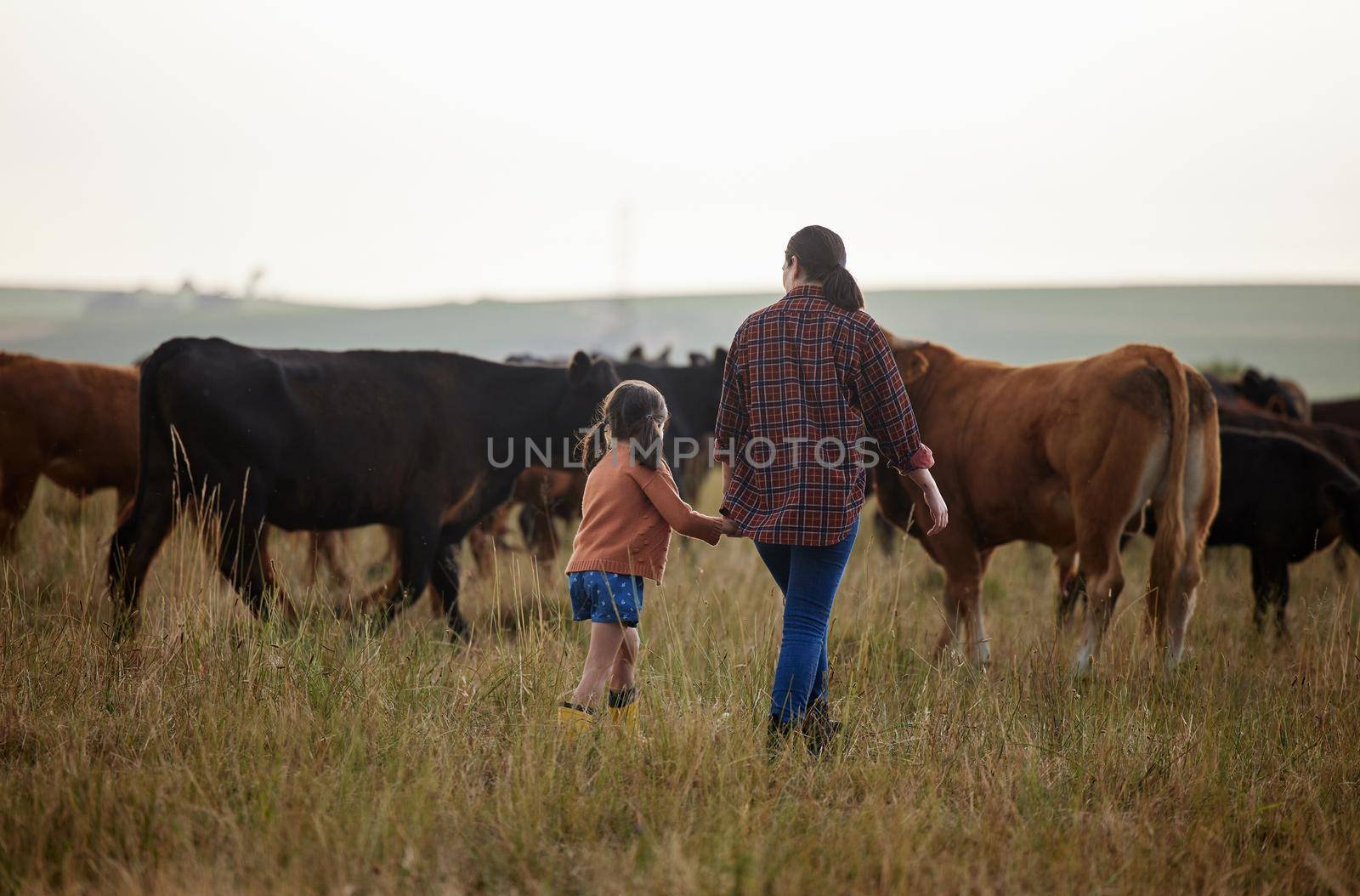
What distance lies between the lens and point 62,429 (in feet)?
27.6

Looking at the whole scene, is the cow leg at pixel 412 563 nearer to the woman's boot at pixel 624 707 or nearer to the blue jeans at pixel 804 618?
the woman's boot at pixel 624 707

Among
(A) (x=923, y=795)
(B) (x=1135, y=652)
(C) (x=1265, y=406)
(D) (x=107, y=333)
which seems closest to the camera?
(A) (x=923, y=795)

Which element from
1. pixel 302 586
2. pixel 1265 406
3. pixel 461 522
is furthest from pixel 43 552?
pixel 1265 406

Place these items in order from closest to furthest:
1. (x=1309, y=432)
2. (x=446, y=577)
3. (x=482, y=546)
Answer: (x=446, y=577) < (x=482, y=546) < (x=1309, y=432)

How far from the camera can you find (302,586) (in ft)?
26.1

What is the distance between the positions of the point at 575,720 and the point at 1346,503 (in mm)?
6053

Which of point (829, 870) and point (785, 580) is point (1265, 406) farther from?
point (829, 870)

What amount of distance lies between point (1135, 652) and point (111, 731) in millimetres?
4568

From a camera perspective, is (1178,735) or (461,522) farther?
(461,522)

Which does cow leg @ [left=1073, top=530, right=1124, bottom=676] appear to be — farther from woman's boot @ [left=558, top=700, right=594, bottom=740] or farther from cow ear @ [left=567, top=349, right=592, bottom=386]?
cow ear @ [left=567, top=349, right=592, bottom=386]

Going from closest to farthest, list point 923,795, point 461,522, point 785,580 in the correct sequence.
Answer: point 923,795, point 785,580, point 461,522

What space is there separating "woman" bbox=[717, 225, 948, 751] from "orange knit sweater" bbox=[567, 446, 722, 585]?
0.24 metres

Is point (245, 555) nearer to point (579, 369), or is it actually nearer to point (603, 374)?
point (579, 369)

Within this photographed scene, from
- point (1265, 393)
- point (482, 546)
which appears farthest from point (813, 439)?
point (1265, 393)
